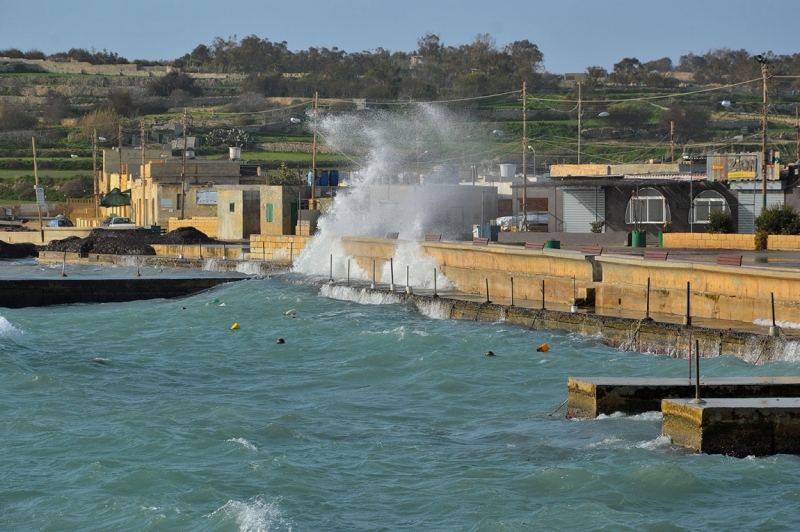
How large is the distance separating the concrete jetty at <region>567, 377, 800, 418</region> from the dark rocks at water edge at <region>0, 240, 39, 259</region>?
Result: 46664 mm

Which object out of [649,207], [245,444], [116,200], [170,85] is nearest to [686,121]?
[170,85]

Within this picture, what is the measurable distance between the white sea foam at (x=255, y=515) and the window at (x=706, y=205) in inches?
1226

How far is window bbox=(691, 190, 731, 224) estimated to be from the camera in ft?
139

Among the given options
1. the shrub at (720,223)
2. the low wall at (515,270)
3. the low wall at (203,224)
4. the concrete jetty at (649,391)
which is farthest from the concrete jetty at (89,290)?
the concrete jetty at (649,391)

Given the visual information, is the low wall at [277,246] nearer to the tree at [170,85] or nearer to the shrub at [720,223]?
the shrub at [720,223]

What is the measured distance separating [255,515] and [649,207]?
3305 centimetres

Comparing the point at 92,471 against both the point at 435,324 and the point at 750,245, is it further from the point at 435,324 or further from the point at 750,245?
the point at 750,245

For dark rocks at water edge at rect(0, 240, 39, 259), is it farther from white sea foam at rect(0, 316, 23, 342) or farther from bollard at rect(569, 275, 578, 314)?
bollard at rect(569, 275, 578, 314)

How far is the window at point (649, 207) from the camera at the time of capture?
44.0 meters

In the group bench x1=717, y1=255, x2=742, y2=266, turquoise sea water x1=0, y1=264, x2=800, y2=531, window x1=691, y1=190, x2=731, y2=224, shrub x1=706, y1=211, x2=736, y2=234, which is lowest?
turquoise sea water x1=0, y1=264, x2=800, y2=531

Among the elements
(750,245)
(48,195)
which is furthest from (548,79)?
(750,245)

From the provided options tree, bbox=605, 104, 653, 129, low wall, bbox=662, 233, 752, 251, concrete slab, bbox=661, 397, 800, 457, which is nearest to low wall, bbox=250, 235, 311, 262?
low wall, bbox=662, 233, 752, 251

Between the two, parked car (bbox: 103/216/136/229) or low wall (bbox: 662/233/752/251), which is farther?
parked car (bbox: 103/216/136/229)

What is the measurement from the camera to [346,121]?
7562 cm
